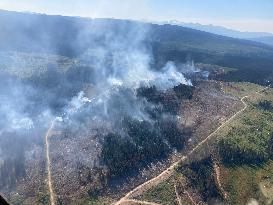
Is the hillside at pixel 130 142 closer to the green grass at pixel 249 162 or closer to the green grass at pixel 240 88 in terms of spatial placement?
the green grass at pixel 249 162

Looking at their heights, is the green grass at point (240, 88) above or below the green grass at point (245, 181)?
above

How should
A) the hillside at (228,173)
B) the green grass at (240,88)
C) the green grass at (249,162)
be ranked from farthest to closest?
1. the green grass at (240,88)
2. the green grass at (249,162)
3. the hillside at (228,173)

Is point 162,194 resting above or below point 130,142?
below

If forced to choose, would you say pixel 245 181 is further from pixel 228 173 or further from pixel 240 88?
pixel 240 88

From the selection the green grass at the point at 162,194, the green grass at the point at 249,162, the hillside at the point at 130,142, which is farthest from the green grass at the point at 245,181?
the green grass at the point at 162,194

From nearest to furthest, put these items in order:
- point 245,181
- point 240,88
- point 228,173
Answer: point 245,181
point 228,173
point 240,88

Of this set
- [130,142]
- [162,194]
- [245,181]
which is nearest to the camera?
[162,194]

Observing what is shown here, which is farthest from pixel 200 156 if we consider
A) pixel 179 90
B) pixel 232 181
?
pixel 179 90

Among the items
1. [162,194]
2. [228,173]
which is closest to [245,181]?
[228,173]

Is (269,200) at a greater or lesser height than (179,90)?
lesser

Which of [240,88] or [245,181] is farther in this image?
[240,88]

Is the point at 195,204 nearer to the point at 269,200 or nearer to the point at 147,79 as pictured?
the point at 269,200
